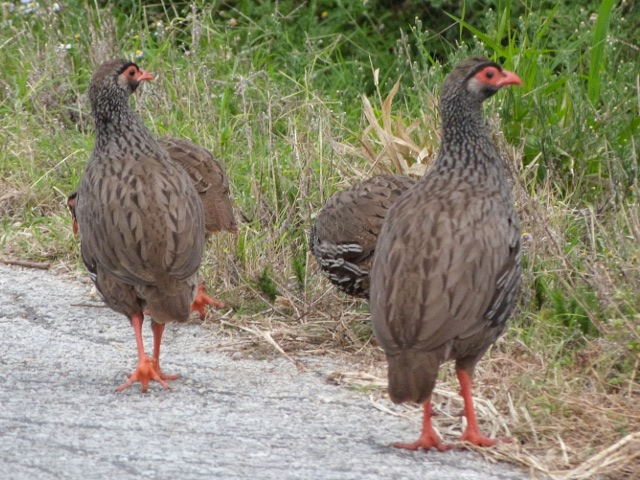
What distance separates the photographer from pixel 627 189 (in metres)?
8.23

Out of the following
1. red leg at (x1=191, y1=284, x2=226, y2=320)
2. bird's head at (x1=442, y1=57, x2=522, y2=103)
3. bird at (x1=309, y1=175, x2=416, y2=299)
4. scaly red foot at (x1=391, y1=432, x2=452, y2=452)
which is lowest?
scaly red foot at (x1=391, y1=432, x2=452, y2=452)

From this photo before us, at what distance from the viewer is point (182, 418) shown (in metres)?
5.86

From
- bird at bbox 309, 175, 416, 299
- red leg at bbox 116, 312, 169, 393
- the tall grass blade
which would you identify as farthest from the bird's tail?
the tall grass blade

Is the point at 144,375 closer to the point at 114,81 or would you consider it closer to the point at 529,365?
the point at 114,81

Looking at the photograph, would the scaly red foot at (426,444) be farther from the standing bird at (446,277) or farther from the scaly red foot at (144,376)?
the scaly red foot at (144,376)

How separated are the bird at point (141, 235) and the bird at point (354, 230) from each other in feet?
2.54

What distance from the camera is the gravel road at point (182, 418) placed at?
518cm

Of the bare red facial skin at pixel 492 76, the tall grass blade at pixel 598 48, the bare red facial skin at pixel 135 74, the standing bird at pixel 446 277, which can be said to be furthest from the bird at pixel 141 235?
the tall grass blade at pixel 598 48

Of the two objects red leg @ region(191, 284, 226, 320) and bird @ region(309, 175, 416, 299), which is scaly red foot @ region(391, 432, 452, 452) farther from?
red leg @ region(191, 284, 226, 320)

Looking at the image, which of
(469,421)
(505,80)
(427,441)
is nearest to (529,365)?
(469,421)

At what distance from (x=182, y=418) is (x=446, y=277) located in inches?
54.4

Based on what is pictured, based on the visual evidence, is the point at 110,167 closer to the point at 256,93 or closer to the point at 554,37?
the point at 256,93

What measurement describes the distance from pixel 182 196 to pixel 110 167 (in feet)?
1.40

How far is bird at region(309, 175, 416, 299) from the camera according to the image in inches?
273
